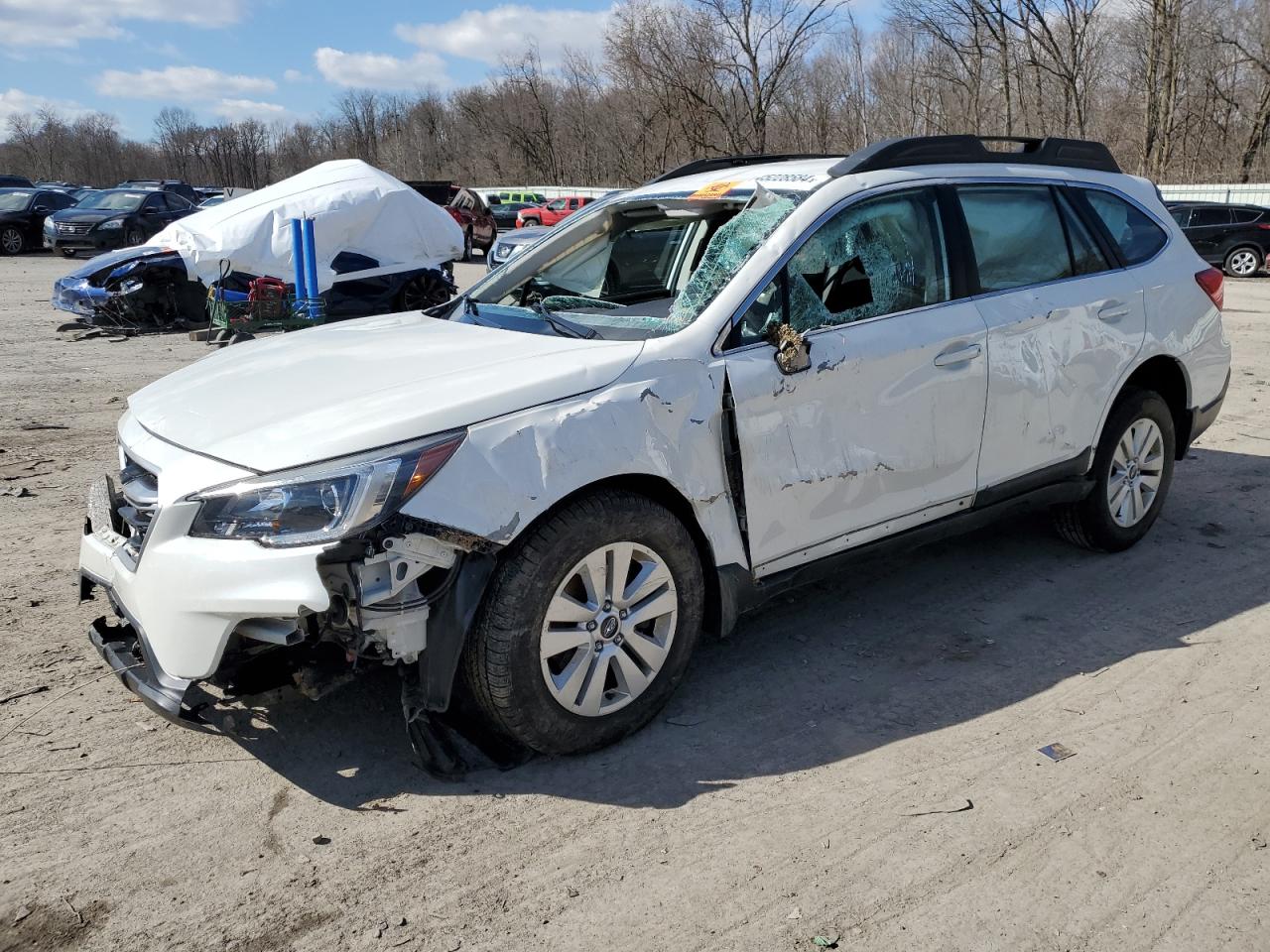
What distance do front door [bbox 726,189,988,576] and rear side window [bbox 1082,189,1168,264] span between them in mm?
1254

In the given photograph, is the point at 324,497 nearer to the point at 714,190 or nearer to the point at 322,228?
the point at 714,190

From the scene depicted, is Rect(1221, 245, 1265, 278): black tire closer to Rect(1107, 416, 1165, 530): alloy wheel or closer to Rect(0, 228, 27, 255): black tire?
Rect(1107, 416, 1165, 530): alloy wheel

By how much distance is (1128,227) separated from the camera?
5.11 meters

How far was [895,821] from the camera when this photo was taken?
10.1ft

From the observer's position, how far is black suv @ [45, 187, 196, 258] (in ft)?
84.6

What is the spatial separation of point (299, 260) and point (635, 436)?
11.1 metres

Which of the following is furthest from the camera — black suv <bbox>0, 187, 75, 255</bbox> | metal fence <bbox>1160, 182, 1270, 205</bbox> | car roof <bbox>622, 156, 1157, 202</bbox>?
metal fence <bbox>1160, 182, 1270, 205</bbox>

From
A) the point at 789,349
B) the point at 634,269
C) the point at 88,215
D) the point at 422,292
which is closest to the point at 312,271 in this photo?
the point at 422,292

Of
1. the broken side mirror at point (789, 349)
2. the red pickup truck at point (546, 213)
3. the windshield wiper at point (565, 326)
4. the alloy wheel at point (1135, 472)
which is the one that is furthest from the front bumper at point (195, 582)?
the red pickup truck at point (546, 213)

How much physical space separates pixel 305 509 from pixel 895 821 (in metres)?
1.92

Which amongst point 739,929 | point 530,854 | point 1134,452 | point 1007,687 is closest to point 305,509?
point 530,854

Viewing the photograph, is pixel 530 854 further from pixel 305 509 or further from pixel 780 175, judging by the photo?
pixel 780 175

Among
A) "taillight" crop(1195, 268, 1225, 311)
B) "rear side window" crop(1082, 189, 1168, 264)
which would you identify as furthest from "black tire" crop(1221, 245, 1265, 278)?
"rear side window" crop(1082, 189, 1168, 264)

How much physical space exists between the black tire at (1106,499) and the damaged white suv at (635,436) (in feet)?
0.05
